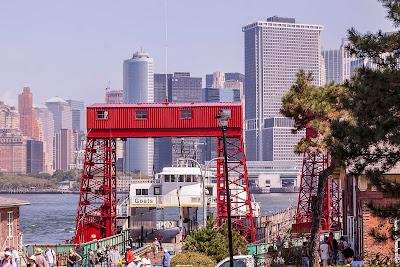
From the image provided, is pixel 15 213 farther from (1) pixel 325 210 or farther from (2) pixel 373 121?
(1) pixel 325 210

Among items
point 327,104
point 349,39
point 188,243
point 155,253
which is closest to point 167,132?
point 155,253

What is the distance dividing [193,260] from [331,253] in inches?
215

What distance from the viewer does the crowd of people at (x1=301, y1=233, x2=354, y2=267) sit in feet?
126

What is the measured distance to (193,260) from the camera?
41.8m

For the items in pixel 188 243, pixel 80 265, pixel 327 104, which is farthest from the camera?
pixel 80 265

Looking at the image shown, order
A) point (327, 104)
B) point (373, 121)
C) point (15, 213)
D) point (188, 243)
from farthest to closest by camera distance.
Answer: point (15, 213)
point (188, 243)
point (327, 104)
point (373, 121)

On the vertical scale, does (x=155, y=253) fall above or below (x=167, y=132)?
below

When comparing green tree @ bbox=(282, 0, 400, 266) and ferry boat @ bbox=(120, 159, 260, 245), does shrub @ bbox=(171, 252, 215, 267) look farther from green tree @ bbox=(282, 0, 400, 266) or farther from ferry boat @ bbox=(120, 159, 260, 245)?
ferry boat @ bbox=(120, 159, 260, 245)

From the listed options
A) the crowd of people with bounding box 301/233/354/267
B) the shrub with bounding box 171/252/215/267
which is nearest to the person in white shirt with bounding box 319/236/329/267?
the crowd of people with bounding box 301/233/354/267

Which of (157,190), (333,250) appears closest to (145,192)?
(157,190)

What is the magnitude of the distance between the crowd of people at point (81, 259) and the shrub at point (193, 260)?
0.41m

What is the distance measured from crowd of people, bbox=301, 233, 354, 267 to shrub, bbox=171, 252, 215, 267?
3.73 meters

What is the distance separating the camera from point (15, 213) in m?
53.5

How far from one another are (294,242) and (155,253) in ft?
44.2
